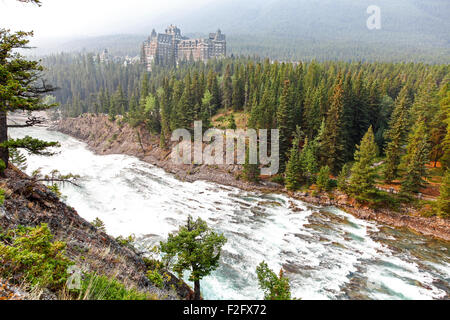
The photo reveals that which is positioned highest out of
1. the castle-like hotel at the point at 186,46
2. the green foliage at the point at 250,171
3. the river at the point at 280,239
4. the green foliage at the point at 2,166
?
the castle-like hotel at the point at 186,46

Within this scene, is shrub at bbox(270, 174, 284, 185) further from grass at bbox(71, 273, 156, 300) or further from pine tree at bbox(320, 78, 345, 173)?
grass at bbox(71, 273, 156, 300)

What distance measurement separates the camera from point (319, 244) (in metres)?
26.7

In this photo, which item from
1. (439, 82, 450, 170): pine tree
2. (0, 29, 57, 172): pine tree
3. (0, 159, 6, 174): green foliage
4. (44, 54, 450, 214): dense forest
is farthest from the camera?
(439, 82, 450, 170): pine tree

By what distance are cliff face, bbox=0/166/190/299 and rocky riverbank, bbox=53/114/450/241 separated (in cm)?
3192

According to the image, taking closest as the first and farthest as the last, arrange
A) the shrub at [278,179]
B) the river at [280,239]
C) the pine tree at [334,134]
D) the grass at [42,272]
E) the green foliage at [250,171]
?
1. the grass at [42,272]
2. the river at [280,239]
3. the pine tree at [334,134]
4. the shrub at [278,179]
5. the green foliage at [250,171]

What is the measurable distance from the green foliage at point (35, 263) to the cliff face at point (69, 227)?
4.57 feet

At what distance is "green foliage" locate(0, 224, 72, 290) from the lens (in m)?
5.74

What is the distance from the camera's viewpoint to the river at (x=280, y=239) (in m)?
20.4

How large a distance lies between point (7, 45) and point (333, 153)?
4409 centimetres

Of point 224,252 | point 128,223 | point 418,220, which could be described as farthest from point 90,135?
point 418,220

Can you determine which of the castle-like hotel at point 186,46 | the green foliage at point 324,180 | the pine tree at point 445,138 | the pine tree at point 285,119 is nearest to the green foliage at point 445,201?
the pine tree at point 445,138

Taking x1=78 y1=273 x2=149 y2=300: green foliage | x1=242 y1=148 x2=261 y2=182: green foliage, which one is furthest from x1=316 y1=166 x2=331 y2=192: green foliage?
x1=78 y1=273 x2=149 y2=300: green foliage

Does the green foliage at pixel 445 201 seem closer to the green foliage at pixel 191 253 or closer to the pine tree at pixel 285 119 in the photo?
the pine tree at pixel 285 119

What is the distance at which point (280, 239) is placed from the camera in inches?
1083
